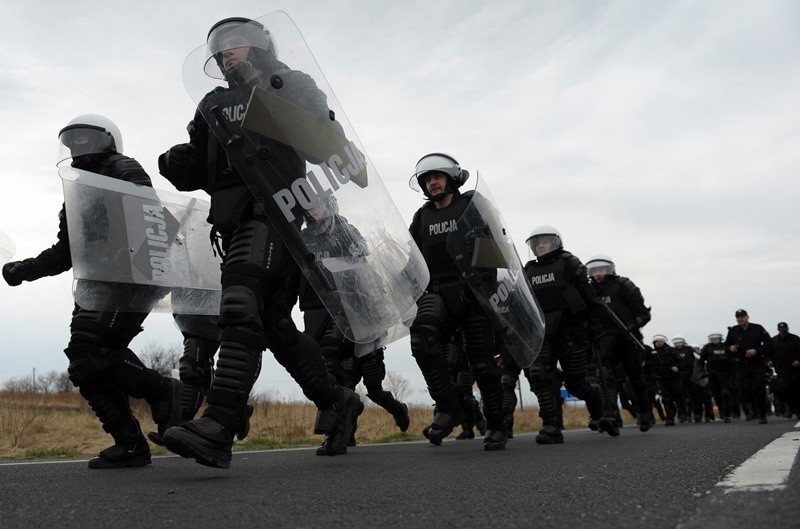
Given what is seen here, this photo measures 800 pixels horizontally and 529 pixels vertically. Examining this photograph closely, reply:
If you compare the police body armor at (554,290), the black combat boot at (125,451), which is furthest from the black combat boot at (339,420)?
the police body armor at (554,290)

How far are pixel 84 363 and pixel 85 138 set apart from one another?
1357 millimetres

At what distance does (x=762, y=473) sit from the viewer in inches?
106

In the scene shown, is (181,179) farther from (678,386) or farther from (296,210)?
(678,386)

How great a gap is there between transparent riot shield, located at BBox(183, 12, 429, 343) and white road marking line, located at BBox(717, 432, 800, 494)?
1782 millimetres

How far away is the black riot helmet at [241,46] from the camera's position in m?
3.75

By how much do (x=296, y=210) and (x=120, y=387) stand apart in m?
1.58

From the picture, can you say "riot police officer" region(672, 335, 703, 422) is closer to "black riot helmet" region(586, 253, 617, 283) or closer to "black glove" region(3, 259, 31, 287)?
"black riot helmet" region(586, 253, 617, 283)

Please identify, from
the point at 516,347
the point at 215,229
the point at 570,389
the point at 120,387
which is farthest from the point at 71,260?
the point at 570,389

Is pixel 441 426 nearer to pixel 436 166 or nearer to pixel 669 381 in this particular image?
pixel 436 166

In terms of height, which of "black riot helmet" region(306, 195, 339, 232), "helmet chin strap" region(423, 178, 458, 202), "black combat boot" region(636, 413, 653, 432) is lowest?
"black combat boot" region(636, 413, 653, 432)

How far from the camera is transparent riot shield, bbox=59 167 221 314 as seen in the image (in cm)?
441

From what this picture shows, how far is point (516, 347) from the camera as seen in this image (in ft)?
20.3

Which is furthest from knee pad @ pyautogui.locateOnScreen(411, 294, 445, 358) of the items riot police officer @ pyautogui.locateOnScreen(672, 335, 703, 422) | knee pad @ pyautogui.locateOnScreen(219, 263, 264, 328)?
riot police officer @ pyautogui.locateOnScreen(672, 335, 703, 422)

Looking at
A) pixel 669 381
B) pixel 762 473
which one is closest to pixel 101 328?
pixel 762 473
